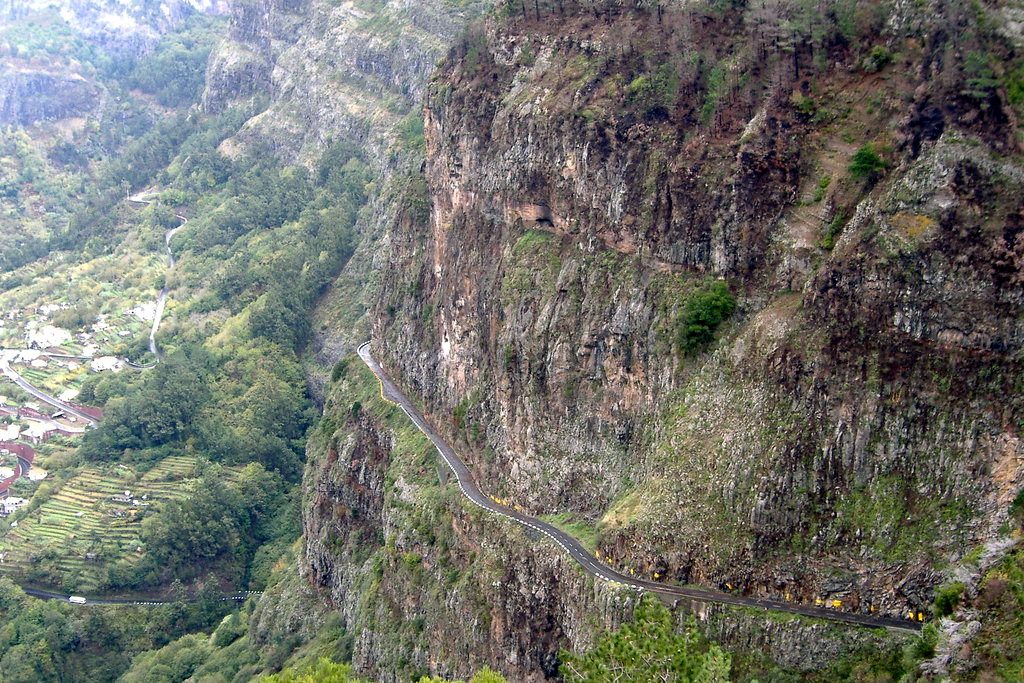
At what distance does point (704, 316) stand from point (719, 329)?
91cm

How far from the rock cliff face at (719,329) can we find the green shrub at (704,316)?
0.55ft

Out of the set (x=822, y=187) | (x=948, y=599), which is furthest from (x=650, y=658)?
(x=822, y=187)

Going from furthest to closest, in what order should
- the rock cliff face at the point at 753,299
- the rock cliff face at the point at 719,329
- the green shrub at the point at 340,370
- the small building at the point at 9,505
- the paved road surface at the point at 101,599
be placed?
the small building at the point at 9,505, the green shrub at the point at 340,370, the paved road surface at the point at 101,599, the rock cliff face at the point at 719,329, the rock cliff face at the point at 753,299

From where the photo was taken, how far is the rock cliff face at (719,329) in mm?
44406

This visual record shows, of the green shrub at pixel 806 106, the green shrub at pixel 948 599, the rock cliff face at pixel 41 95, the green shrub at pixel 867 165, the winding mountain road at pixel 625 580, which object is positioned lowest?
the winding mountain road at pixel 625 580

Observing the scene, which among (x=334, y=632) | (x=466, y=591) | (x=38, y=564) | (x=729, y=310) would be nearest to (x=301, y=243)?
(x=38, y=564)

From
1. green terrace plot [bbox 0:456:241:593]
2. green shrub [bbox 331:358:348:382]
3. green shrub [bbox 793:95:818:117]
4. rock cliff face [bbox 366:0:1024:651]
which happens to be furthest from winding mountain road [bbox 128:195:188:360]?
green shrub [bbox 793:95:818:117]

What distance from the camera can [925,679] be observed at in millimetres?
38875

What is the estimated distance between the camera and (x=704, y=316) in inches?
2032

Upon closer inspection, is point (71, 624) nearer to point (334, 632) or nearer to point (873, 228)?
point (334, 632)

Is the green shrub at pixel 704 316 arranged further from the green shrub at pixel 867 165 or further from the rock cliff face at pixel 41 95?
the rock cliff face at pixel 41 95

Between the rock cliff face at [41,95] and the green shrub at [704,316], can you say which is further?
the rock cliff face at [41,95]

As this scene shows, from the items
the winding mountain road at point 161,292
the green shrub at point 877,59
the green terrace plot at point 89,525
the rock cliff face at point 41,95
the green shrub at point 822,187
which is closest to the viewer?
the green shrub at point 877,59

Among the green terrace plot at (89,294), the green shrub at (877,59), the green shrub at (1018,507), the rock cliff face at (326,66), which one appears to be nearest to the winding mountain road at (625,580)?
the green shrub at (1018,507)
